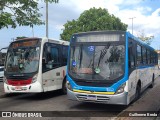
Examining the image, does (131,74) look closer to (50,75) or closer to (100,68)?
(100,68)

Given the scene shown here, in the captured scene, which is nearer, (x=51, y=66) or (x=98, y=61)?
(x=98, y=61)

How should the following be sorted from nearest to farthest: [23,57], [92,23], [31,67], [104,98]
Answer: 1. [104,98]
2. [31,67]
3. [23,57]
4. [92,23]

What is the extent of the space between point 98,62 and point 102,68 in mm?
283

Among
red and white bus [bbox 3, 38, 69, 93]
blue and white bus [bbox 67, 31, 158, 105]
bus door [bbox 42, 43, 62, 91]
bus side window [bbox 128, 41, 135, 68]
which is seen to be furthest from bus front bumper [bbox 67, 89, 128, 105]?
bus door [bbox 42, 43, 62, 91]

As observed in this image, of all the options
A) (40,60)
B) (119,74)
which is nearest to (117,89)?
(119,74)

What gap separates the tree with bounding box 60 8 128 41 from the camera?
159ft

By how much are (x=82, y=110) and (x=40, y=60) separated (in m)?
3.85

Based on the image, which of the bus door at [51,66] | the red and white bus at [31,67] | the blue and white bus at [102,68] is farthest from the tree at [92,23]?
the blue and white bus at [102,68]

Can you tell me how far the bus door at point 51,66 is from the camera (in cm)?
1375

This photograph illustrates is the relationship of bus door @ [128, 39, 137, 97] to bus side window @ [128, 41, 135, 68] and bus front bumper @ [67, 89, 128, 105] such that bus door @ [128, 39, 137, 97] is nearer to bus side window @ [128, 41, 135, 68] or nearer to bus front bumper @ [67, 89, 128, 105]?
bus side window @ [128, 41, 135, 68]

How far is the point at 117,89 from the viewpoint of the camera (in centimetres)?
986

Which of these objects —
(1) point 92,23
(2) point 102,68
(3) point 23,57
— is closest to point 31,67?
(3) point 23,57

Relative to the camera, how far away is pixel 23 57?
13.8 m

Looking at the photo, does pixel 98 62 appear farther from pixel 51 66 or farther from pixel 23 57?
pixel 23 57
